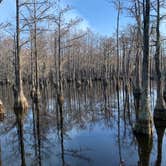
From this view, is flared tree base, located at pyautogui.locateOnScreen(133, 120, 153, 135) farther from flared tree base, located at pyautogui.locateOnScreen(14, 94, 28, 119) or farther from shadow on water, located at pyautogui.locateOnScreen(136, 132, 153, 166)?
flared tree base, located at pyautogui.locateOnScreen(14, 94, 28, 119)

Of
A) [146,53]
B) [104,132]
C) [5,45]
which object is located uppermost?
[5,45]

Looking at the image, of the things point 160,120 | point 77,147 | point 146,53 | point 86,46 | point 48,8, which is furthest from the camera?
point 86,46

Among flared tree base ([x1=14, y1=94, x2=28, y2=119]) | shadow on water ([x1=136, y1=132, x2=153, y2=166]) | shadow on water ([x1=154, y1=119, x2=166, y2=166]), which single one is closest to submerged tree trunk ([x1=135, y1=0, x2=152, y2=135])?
shadow on water ([x1=136, y1=132, x2=153, y2=166])

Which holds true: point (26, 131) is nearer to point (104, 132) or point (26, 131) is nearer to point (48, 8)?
point (104, 132)

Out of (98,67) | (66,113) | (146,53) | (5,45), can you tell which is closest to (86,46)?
(98,67)

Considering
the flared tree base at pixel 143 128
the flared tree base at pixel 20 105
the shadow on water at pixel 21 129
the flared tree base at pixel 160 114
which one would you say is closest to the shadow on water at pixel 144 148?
the flared tree base at pixel 143 128

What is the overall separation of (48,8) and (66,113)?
11545mm

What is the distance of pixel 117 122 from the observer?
673 inches

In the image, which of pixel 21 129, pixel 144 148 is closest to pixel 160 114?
pixel 144 148

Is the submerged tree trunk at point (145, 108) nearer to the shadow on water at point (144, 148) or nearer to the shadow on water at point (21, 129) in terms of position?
the shadow on water at point (144, 148)

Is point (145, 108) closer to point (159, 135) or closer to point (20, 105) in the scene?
point (159, 135)

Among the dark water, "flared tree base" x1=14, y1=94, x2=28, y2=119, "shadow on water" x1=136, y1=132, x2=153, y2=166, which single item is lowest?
the dark water

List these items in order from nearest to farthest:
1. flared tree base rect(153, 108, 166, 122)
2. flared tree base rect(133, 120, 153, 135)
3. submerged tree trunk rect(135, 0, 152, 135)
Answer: flared tree base rect(133, 120, 153, 135)
submerged tree trunk rect(135, 0, 152, 135)
flared tree base rect(153, 108, 166, 122)

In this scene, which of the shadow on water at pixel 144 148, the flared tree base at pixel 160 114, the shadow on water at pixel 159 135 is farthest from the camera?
the flared tree base at pixel 160 114
